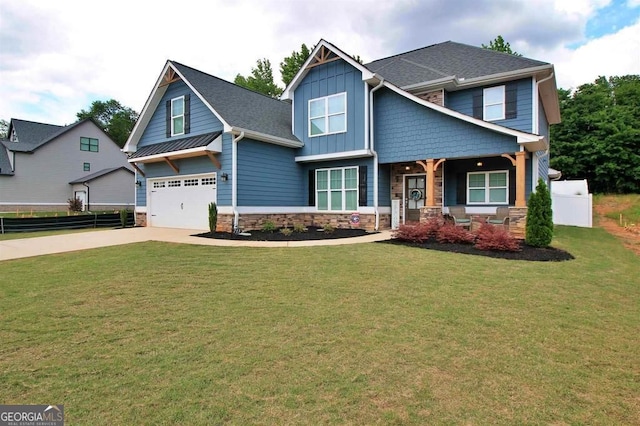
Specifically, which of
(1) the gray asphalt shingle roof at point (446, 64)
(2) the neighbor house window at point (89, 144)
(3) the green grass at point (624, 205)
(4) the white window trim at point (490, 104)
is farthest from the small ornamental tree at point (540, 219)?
(2) the neighbor house window at point (89, 144)

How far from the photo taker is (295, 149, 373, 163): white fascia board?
12641 mm

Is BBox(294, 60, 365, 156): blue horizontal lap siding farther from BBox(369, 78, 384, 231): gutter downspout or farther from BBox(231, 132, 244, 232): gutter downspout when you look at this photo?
BBox(231, 132, 244, 232): gutter downspout

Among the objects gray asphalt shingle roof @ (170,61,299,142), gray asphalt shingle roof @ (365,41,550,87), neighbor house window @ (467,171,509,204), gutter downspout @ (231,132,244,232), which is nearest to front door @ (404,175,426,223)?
neighbor house window @ (467,171,509,204)

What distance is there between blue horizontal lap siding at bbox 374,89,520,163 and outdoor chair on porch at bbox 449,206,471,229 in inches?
83.3

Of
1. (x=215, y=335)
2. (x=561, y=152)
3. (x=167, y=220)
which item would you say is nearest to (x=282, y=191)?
(x=167, y=220)

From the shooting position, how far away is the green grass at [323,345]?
2.31m

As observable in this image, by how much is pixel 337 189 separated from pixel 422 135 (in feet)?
12.6

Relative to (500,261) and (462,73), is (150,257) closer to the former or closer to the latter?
(500,261)

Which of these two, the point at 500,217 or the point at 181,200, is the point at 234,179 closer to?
the point at 181,200

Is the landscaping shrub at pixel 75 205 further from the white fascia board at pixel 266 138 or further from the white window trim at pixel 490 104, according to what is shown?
the white window trim at pixel 490 104

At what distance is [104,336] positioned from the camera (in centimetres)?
344

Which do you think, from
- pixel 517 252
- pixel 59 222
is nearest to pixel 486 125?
pixel 517 252

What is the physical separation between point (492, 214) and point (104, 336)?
12.1 metres

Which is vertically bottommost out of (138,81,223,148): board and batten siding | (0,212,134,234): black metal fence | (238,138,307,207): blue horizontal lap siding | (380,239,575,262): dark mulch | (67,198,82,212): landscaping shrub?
(380,239,575,262): dark mulch
